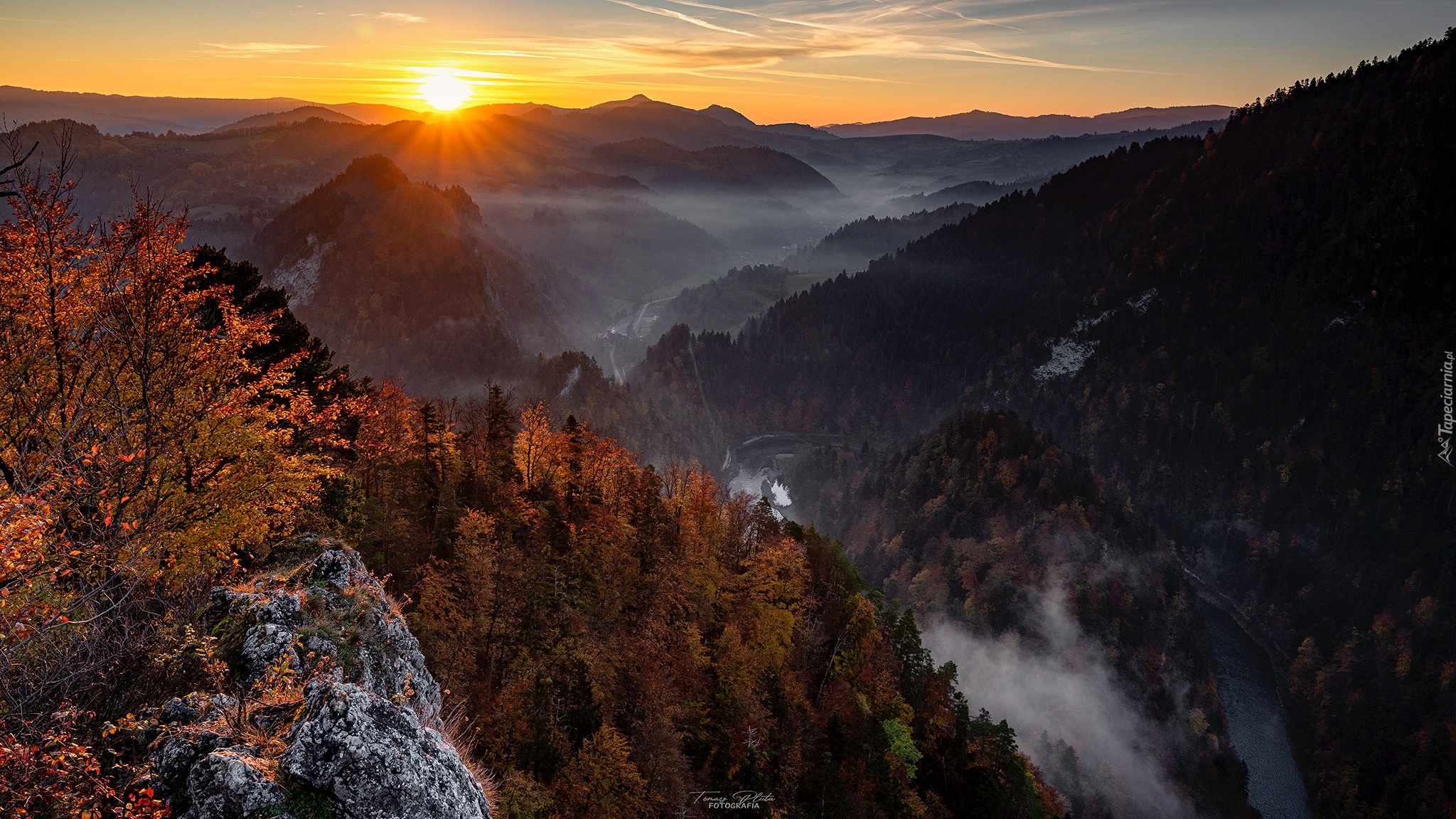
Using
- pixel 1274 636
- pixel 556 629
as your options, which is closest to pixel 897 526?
pixel 1274 636

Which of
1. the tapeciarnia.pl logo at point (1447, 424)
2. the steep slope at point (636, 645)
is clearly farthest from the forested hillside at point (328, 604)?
the tapeciarnia.pl logo at point (1447, 424)

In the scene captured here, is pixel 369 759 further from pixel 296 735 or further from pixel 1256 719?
pixel 1256 719

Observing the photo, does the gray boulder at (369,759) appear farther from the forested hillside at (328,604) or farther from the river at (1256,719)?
the river at (1256,719)

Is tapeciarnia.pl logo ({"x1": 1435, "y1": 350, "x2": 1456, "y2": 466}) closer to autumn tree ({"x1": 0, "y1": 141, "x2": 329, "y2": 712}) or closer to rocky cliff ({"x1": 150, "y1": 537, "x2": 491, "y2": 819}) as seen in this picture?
rocky cliff ({"x1": 150, "y1": 537, "x2": 491, "y2": 819})

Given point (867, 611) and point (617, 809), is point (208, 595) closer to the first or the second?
point (617, 809)

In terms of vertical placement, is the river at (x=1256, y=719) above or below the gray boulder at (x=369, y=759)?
below

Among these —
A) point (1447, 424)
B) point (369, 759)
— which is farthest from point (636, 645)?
point (1447, 424)

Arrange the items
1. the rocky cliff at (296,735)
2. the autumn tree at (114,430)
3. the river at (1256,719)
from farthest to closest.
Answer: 1. the river at (1256,719)
2. the autumn tree at (114,430)
3. the rocky cliff at (296,735)
